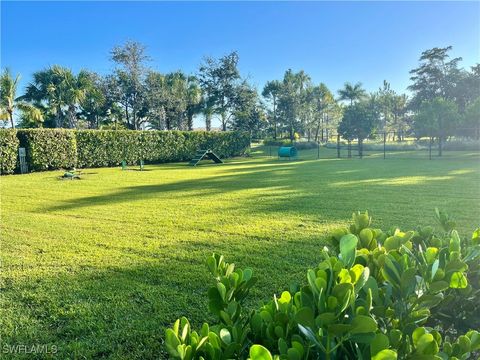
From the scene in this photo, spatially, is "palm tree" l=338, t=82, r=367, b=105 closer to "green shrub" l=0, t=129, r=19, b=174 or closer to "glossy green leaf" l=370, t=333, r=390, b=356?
"green shrub" l=0, t=129, r=19, b=174

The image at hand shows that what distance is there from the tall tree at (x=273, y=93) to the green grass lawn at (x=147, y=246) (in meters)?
38.3

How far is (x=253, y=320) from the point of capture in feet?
3.12

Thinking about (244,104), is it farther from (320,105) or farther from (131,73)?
(320,105)

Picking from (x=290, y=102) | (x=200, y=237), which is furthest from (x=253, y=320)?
(x=290, y=102)

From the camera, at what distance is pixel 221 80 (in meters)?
35.1

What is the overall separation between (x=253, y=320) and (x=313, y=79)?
5382cm

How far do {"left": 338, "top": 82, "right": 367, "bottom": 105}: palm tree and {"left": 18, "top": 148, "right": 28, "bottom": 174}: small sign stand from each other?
4483 cm

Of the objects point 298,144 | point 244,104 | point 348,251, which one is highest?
point 244,104

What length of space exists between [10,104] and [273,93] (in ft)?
106

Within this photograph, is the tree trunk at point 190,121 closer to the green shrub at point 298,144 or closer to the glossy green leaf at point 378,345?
the green shrub at point 298,144

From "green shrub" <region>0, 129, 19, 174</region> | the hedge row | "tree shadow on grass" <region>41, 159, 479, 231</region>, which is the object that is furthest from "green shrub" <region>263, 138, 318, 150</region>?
"green shrub" <region>0, 129, 19, 174</region>

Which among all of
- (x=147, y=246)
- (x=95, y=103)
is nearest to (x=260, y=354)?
(x=147, y=246)

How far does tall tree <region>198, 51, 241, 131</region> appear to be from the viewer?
3453 centimetres

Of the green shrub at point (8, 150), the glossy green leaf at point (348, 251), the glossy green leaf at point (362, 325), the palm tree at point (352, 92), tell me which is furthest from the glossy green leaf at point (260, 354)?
the palm tree at point (352, 92)
